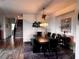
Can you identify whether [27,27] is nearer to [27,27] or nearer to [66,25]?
[27,27]

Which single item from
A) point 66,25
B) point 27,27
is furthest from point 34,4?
point 27,27

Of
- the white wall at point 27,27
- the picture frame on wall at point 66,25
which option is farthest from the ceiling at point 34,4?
the white wall at point 27,27

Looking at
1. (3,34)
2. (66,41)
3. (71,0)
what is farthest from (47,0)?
(3,34)

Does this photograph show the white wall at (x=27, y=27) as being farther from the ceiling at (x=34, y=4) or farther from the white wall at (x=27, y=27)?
the ceiling at (x=34, y=4)

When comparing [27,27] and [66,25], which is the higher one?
[66,25]

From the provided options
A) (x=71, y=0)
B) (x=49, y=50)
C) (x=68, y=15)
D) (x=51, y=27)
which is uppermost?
(x=71, y=0)

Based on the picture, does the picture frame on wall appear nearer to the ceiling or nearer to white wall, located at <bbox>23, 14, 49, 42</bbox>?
the ceiling

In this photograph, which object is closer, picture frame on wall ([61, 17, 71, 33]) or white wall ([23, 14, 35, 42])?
picture frame on wall ([61, 17, 71, 33])

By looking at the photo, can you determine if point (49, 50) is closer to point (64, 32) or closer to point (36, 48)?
point (36, 48)

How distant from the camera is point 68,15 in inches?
294

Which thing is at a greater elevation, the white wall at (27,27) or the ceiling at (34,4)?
the ceiling at (34,4)

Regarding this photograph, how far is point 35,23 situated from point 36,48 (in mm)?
3139

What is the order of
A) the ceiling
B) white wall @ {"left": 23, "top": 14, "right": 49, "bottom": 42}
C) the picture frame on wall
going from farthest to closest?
white wall @ {"left": 23, "top": 14, "right": 49, "bottom": 42}, the picture frame on wall, the ceiling

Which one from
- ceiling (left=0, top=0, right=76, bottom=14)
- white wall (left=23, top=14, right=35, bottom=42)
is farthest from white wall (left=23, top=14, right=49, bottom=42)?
ceiling (left=0, top=0, right=76, bottom=14)
